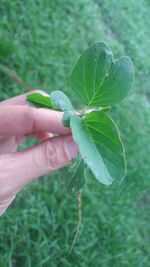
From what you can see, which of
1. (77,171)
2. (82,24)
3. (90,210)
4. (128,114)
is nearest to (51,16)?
(82,24)

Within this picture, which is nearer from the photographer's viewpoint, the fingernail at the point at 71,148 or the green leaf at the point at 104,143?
the green leaf at the point at 104,143

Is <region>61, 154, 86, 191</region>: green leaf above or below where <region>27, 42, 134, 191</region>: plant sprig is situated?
below

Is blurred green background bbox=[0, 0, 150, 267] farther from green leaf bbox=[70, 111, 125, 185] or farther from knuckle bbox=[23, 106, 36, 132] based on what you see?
green leaf bbox=[70, 111, 125, 185]

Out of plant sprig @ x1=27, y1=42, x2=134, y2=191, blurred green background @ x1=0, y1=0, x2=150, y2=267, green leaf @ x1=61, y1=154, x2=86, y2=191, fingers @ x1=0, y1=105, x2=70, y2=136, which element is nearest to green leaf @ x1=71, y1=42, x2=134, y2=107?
plant sprig @ x1=27, y1=42, x2=134, y2=191

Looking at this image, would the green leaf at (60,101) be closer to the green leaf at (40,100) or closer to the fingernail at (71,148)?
the green leaf at (40,100)

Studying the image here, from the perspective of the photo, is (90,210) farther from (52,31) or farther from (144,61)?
(144,61)

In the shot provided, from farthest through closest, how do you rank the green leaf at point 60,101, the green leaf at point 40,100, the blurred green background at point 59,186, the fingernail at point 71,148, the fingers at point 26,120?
the blurred green background at point 59,186 < the fingers at point 26,120 < the fingernail at point 71,148 < the green leaf at point 40,100 < the green leaf at point 60,101

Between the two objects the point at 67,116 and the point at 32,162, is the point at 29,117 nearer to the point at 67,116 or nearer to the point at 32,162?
the point at 32,162

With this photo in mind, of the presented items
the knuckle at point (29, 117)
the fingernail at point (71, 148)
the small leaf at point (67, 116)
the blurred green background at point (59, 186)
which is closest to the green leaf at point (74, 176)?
the fingernail at point (71, 148)
